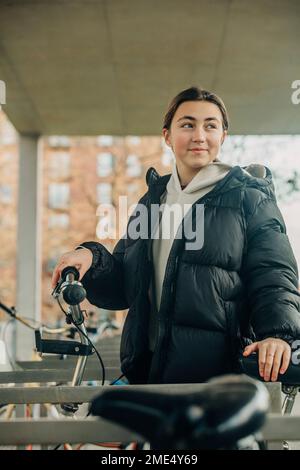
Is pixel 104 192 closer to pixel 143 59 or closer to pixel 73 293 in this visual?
pixel 143 59

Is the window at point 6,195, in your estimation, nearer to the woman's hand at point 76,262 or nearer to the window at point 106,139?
the window at point 106,139

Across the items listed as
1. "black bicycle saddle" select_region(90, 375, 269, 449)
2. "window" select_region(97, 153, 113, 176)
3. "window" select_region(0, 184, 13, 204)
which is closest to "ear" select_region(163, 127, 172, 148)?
"black bicycle saddle" select_region(90, 375, 269, 449)

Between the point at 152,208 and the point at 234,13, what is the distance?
2.59 metres

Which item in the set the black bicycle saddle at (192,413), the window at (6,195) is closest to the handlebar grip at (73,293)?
the black bicycle saddle at (192,413)

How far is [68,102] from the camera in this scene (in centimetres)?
578

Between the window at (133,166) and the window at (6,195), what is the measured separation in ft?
25.4

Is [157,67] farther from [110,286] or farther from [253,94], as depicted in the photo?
[110,286]

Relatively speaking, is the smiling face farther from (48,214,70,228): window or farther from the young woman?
(48,214,70,228): window

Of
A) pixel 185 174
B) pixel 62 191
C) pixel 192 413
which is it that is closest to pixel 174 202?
pixel 185 174

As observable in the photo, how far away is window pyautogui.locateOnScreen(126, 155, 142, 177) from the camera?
1095 cm

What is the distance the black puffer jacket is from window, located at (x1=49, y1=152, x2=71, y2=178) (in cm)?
1446

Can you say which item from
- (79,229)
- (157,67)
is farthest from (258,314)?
(79,229)

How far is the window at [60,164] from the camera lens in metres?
16.2

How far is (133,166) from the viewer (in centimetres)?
1157
